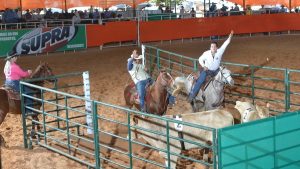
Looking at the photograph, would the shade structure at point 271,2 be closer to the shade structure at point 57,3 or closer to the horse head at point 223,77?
the shade structure at point 57,3

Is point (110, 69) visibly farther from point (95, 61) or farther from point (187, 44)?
point (187, 44)

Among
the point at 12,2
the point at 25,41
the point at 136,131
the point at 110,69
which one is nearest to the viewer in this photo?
the point at 136,131

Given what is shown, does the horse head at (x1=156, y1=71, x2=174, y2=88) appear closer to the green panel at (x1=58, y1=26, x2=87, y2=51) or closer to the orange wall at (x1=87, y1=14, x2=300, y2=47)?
the green panel at (x1=58, y1=26, x2=87, y2=51)

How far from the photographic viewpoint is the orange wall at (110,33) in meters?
25.8

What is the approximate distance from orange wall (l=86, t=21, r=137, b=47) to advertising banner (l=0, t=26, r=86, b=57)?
0.42 metres

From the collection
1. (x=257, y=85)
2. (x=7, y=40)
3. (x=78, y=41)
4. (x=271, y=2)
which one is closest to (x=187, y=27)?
(x=78, y=41)

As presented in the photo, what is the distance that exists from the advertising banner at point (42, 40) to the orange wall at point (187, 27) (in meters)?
0.71

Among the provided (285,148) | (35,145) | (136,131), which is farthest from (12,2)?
(285,148)

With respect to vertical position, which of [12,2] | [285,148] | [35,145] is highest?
[12,2]

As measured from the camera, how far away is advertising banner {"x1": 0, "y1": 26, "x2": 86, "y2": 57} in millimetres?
22953

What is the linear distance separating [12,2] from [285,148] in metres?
28.1

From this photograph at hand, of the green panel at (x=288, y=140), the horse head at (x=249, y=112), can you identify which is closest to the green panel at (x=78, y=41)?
the horse head at (x=249, y=112)

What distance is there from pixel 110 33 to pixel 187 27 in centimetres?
477

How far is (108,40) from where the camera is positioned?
26.4 meters
